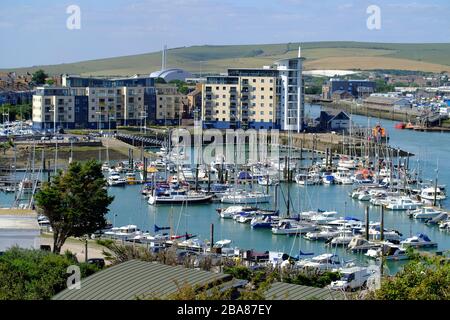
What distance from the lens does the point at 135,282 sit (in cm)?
338

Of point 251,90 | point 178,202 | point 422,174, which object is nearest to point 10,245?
point 178,202

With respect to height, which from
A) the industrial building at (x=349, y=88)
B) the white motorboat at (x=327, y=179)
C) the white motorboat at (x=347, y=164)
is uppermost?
the industrial building at (x=349, y=88)

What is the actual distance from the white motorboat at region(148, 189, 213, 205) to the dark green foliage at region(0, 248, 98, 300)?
17.5 feet

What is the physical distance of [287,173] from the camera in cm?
1187

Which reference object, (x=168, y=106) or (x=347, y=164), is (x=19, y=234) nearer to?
(x=347, y=164)

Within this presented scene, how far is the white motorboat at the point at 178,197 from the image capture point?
10124mm

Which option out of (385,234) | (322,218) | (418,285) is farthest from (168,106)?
(418,285)

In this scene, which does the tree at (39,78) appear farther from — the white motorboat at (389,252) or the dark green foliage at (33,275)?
the dark green foliage at (33,275)

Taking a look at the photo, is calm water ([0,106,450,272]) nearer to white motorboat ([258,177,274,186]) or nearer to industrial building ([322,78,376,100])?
white motorboat ([258,177,274,186])

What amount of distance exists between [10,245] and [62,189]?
82 centimetres

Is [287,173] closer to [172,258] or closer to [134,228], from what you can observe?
[134,228]

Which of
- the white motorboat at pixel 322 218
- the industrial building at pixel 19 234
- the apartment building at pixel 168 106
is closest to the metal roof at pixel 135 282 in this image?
the industrial building at pixel 19 234

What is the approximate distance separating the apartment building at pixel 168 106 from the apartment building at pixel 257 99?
1.02 m

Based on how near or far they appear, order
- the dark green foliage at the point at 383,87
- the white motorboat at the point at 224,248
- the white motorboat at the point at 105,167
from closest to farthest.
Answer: the white motorboat at the point at 224,248 < the white motorboat at the point at 105,167 < the dark green foliage at the point at 383,87
